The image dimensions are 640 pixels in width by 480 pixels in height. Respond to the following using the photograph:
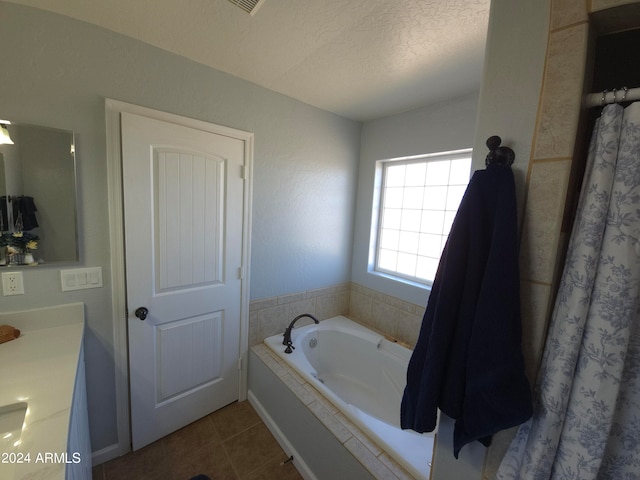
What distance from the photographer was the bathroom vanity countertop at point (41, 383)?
24.0 inches

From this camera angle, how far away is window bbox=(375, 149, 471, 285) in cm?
203

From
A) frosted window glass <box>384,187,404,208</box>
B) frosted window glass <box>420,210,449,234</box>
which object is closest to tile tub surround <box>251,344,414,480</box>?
frosted window glass <box>420,210,449,234</box>

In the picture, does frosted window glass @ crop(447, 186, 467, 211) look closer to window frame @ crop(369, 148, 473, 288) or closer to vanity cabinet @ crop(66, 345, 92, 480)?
window frame @ crop(369, 148, 473, 288)

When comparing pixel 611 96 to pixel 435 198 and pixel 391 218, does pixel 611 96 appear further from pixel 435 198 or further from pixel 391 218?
pixel 391 218

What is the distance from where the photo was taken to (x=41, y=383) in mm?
889

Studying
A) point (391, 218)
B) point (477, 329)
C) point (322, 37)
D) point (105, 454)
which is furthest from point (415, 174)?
point (105, 454)

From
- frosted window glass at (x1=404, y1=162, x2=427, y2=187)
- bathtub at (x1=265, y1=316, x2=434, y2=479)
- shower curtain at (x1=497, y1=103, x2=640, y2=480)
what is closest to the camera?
shower curtain at (x1=497, y1=103, x2=640, y2=480)

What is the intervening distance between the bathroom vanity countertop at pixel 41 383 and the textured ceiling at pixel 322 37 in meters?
1.47

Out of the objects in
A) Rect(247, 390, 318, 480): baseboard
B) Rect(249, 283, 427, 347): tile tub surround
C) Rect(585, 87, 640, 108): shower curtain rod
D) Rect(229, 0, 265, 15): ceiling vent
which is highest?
Rect(229, 0, 265, 15): ceiling vent

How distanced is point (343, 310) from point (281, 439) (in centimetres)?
124

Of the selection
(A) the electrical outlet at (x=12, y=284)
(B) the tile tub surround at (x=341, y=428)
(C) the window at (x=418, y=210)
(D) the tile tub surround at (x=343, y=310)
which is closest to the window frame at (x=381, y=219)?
(C) the window at (x=418, y=210)

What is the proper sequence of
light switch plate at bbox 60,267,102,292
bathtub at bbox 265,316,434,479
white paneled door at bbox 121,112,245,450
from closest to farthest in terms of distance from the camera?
light switch plate at bbox 60,267,102,292 < white paneled door at bbox 121,112,245,450 < bathtub at bbox 265,316,434,479

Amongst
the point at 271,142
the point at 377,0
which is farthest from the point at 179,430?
the point at 377,0

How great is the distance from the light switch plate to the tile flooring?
1092mm
